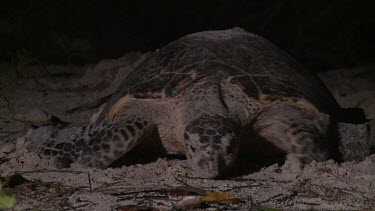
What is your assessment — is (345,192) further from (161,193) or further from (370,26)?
(370,26)

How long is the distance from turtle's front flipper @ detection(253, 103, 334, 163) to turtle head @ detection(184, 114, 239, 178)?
1.39ft

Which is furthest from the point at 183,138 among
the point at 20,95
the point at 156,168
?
the point at 20,95

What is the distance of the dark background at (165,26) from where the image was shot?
6664 mm

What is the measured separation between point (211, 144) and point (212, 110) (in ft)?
1.10

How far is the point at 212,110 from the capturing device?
305 cm

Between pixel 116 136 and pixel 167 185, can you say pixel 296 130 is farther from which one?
pixel 116 136

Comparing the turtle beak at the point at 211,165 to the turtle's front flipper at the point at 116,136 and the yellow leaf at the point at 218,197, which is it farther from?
the turtle's front flipper at the point at 116,136

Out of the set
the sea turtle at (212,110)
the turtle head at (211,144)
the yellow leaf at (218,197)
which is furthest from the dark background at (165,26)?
the yellow leaf at (218,197)

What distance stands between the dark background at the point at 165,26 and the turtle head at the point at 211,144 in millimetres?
3700

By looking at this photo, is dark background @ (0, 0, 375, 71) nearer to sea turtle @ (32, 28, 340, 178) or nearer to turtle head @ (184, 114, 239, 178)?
sea turtle @ (32, 28, 340, 178)

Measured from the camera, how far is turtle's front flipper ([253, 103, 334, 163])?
10.2ft

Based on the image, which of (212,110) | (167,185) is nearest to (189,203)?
(167,185)

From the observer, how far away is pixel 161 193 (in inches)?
94.3

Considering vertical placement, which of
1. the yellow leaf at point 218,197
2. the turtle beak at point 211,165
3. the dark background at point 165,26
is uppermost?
the dark background at point 165,26
